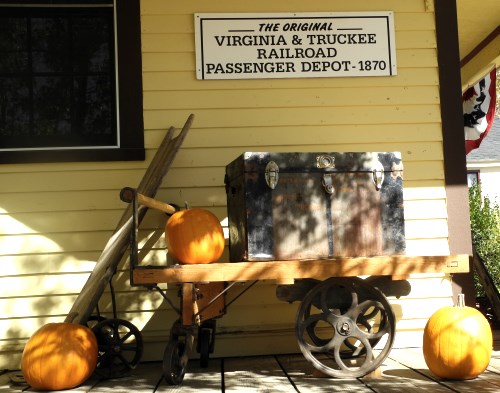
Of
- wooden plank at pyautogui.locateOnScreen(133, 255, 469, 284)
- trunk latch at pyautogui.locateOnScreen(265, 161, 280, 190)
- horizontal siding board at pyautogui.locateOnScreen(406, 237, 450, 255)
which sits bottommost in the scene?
wooden plank at pyautogui.locateOnScreen(133, 255, 469, 284)

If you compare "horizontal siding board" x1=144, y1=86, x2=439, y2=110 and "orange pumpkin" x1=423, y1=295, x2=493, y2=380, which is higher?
"horizontal siding board" x1=144, y1=86, x2=439, y2=110

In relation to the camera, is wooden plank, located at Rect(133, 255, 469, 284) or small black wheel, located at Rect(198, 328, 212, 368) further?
small black wheel, located at Rect(198, 328, 212, 368)

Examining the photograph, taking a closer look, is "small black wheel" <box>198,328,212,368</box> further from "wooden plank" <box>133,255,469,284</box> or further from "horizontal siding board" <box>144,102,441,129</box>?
"horizontal siding board" <box>144,102,441,129</box>

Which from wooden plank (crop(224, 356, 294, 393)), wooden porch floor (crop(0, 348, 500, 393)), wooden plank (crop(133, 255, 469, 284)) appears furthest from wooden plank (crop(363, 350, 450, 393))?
wooden plank (crop(133, 255, 469, 284))

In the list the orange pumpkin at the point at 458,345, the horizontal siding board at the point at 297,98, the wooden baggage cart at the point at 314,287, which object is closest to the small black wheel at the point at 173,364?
the wooden baggage cart at the point at 314,287

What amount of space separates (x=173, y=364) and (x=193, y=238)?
0.82m

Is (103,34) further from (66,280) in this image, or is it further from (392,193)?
(392,193)

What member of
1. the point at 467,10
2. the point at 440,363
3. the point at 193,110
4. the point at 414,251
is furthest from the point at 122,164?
the point at 467,10

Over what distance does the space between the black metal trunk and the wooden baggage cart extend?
18cm

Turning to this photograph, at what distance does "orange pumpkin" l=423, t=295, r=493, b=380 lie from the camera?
418 centimetres

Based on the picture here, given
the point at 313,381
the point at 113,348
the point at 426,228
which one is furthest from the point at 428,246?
the point at 113,348

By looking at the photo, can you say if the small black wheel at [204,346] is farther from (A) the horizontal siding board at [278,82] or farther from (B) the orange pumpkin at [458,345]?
(A) the horizontal siding board at [278,82]

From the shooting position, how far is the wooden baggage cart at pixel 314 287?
4242mm

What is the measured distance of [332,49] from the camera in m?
5.70
